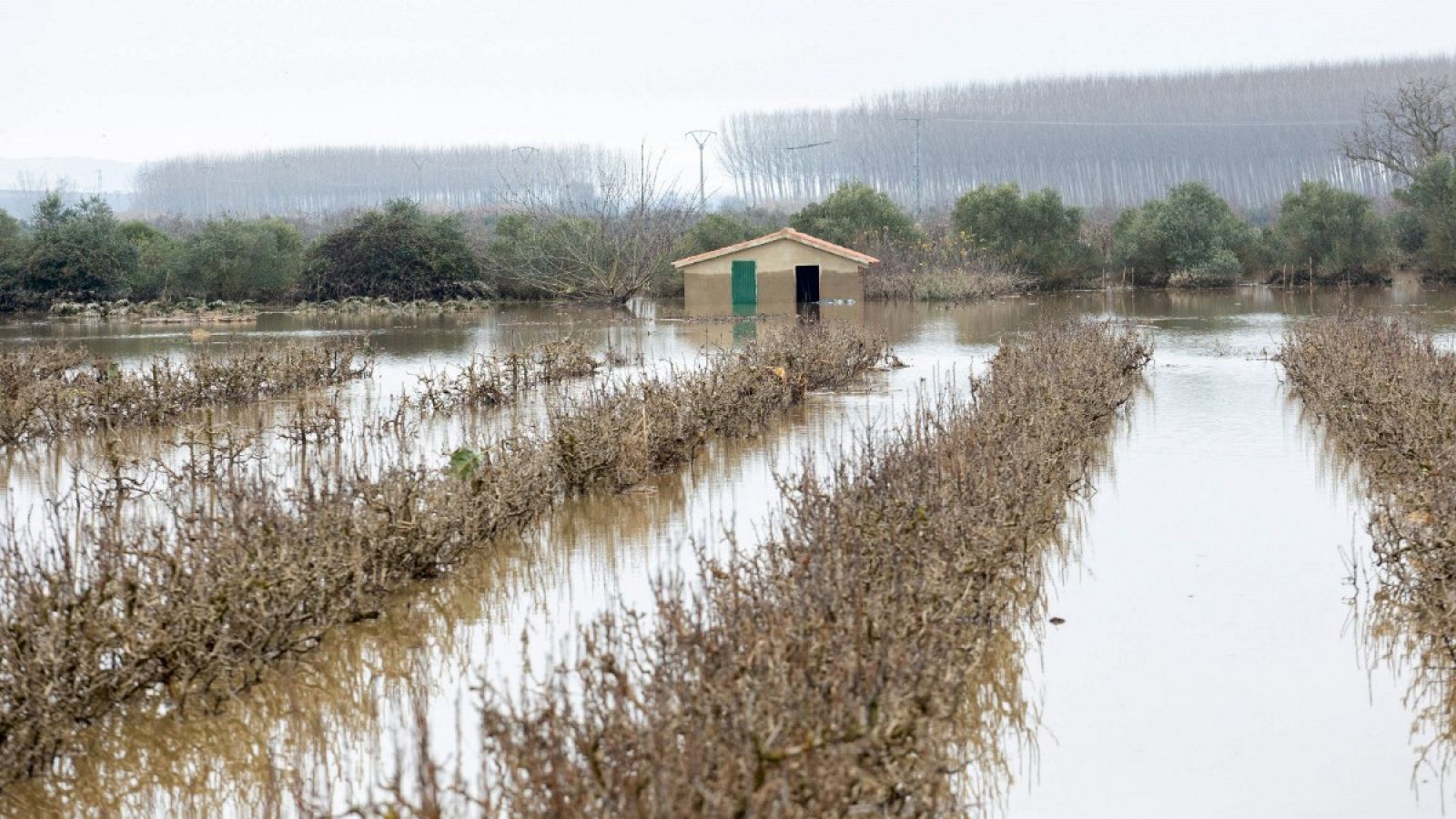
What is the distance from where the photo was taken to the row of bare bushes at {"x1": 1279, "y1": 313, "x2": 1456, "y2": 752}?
7340mm

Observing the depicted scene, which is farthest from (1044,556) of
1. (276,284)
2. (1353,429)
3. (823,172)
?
(823,172)

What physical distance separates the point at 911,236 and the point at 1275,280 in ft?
44.7

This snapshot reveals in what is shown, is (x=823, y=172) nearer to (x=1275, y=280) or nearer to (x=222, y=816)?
(x=1275, y=280)

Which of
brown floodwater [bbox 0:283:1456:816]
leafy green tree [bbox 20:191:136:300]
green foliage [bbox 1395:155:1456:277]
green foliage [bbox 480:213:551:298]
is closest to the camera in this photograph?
brown floodwater [bbox 0:283:1456:816]

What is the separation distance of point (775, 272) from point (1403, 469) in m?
36.7

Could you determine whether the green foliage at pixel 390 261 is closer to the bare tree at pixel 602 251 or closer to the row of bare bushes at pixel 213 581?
the bare tree at pixel 602 251

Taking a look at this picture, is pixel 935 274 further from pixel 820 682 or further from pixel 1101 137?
pixel 1101 137

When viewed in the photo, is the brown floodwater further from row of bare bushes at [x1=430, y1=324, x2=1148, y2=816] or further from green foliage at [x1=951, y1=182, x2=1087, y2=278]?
green foliage at [x1=951, y1=182, x2=1087, y2=278]

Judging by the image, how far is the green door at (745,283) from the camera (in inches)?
1852

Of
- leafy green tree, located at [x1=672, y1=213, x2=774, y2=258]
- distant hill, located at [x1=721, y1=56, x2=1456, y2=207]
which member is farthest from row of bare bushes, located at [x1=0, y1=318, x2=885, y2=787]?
distant hill, located at [x1=721, y1=56, x2=1456, y2=207]

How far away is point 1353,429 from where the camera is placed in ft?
42.3

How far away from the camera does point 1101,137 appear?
12506 centimetres

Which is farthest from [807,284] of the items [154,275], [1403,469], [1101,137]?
[1101,137]

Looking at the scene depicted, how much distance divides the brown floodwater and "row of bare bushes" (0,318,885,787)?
181 mm
